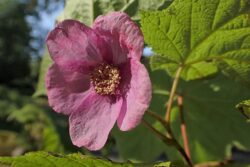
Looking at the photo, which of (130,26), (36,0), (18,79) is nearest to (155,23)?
(130,26)

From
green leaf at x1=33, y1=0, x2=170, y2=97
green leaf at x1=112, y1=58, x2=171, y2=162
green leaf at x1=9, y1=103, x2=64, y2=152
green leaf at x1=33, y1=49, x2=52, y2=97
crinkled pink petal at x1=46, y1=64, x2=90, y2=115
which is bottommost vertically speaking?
green leaf at x1=9, y1=103, x2=64, y2=152

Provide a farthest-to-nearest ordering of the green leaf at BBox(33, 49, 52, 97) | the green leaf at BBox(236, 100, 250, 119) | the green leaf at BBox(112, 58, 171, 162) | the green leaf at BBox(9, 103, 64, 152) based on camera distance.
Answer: the green leaf at BBox(9, 103, 64, 152), the green leaf at BBox(112, 58, 171, 162), the green leaf at BBox(33, 49, 52, 97), the green leaf at BBox(236, 100, 250, 119)

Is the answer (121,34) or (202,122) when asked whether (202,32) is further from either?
(202,122)

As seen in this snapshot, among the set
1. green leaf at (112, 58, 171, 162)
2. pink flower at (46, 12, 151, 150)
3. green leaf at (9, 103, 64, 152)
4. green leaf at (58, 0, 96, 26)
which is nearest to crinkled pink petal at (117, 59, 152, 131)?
pink flower at (46, 12, 151, 150)

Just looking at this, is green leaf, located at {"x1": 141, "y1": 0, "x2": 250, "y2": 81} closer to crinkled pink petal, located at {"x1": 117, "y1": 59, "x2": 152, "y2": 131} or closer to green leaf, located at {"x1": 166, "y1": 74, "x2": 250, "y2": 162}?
crinkled pink petal, located at {"x1": 117, "y1": 59, "x2": 152, "y2": 131}

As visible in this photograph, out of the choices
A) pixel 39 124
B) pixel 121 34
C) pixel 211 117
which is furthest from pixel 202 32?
pixel 39 124

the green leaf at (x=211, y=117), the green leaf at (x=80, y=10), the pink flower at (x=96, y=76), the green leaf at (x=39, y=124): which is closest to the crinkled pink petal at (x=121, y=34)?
the pink flower at (x=96, y=76)
